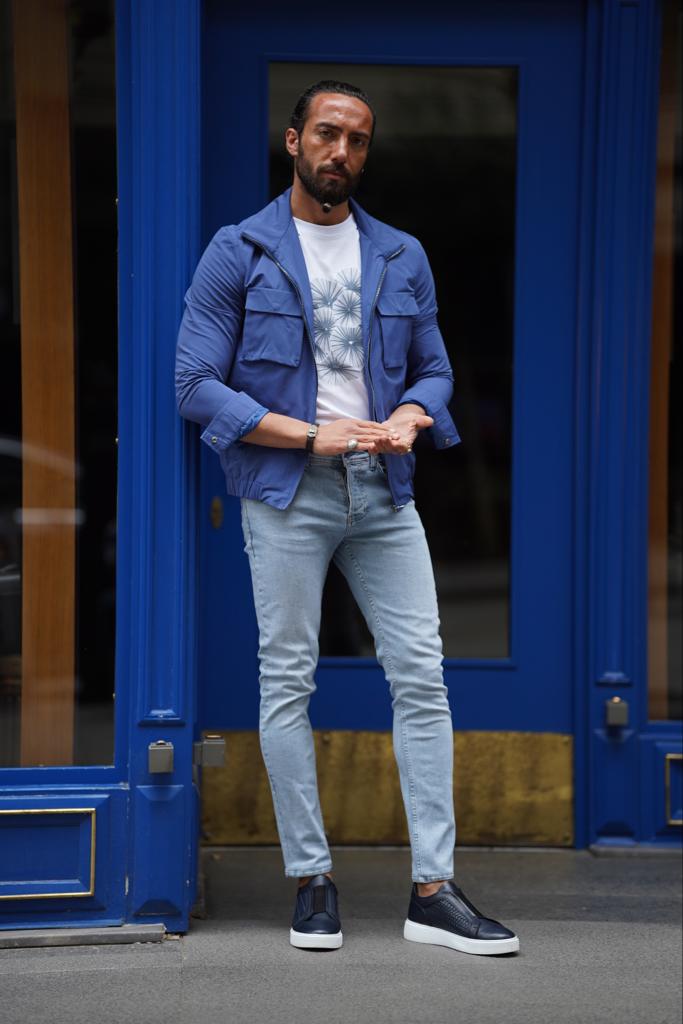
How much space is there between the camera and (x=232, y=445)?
3.58 metres

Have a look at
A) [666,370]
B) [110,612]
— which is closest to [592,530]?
[666,370]

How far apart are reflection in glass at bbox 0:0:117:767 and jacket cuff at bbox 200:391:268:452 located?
1.50ft

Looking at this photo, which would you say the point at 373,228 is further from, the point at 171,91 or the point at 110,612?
the point at 110,612

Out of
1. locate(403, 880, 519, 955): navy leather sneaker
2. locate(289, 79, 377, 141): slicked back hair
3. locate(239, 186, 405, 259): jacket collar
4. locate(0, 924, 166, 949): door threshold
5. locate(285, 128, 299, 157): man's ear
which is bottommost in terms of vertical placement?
locate(0, 924, 166, 949): door threshold

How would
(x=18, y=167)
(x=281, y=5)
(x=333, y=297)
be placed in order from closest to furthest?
1. (x=333, y=297)
2. (x=18, y=167)
3. (x=281, y=5)

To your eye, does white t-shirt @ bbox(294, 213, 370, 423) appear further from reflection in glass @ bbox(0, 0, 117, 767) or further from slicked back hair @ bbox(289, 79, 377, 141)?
reflection in glass @ bbox(0, 0, 117, 767)

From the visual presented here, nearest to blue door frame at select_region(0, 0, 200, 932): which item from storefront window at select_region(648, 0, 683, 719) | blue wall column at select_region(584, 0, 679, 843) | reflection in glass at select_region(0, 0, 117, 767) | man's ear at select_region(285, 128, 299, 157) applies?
reflection in glass at select_region(0, 0, 117, 767)

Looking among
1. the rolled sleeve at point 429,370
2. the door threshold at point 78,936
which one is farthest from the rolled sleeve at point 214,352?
the door threshold at point 78,936

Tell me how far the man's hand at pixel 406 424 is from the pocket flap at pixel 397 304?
236 millimetres

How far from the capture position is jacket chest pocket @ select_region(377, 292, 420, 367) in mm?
3592

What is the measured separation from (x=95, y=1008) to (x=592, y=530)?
6.90 ft

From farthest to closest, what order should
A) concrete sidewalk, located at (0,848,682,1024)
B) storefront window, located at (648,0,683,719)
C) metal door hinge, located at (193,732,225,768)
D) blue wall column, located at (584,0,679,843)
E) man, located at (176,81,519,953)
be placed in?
storefront window, located at (648,0,683,719) → blue wall column, located at (584,0,679,843) → metal door hinge, located at (193,732,225,768) → man, located at (176,81,519,953) → concrete sidewalk, located at (0,848,682,1024)

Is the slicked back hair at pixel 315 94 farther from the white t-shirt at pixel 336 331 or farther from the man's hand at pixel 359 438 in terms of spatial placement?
the man's hand at pixel 359 438

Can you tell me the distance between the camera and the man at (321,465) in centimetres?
352
